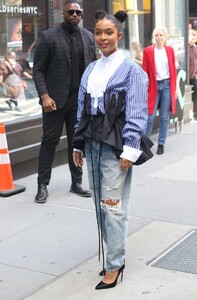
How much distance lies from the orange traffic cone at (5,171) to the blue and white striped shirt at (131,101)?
261 centimetres

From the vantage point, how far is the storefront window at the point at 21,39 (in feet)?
23.4

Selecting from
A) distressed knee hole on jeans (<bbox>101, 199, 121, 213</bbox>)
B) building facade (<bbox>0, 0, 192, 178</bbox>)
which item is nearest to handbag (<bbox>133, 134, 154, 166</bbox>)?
distressed knee hole on jeans (<bbox>101, 199, 121, 213</bbox>)

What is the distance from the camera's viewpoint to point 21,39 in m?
7.45

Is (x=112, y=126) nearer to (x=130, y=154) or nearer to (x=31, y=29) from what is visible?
(x=130, y=154)

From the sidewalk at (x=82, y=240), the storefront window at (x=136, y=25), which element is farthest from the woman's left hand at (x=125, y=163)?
the storefront window at (x=136, y=25)

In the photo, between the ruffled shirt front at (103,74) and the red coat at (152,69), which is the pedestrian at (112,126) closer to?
the ruffled shirt front at (103,74)

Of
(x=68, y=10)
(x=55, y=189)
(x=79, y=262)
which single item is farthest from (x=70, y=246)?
(x=68, y=10)

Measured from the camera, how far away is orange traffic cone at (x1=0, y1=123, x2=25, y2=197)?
6240 millimetres

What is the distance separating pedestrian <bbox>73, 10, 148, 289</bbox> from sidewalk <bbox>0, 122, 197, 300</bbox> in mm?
262

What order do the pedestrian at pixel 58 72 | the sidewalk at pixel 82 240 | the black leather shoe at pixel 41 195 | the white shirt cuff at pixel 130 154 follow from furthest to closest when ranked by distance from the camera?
the black leather shoe at pixel 41 195
the pedestrian at pixel 58 72
the sidewalk at pixel 82 240
the white shirt cuff at pixel 130 154

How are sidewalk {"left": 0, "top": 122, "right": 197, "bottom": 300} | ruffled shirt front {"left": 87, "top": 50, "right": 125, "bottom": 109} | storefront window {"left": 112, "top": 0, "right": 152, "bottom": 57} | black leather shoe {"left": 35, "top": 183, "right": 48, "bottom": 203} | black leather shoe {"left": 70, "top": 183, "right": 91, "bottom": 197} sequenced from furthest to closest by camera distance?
storefront window {"left": 112, "top": 0, "right": 152, "bottom": 57}
black leather shoe {"left": 70, "top": 183, "right": 91, "bottom": 197}
black leather shoe {"left": 35, "top": 183, "right": 48, "bottom": 203}
sidewalk {"left": 0, "top": 122, "right": 197, "bottom": 300}
ruffled shirt front {"left": 87, "top": 50, "right": 125, "bottom": 109}

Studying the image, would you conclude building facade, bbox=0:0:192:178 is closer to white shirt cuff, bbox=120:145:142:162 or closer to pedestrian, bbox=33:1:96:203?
pedestrian, bbox=33:1:96:203

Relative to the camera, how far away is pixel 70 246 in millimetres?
4766

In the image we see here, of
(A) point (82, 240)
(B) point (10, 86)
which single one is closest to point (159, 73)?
(B) point (10, 86)
